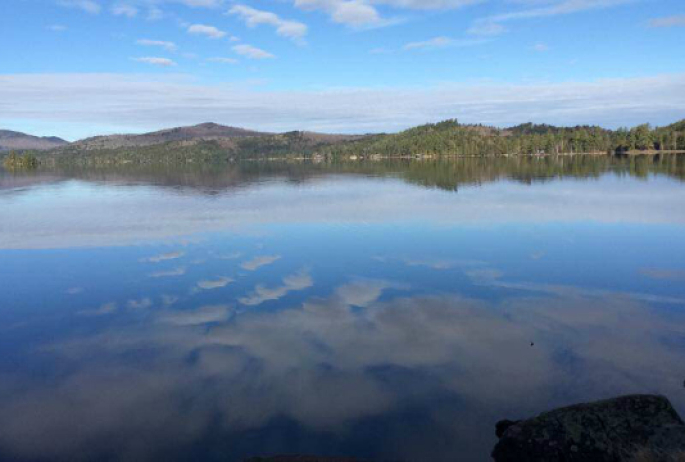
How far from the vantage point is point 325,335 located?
16312 mm

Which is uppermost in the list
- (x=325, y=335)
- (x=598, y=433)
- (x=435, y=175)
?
(x=435, y=175)

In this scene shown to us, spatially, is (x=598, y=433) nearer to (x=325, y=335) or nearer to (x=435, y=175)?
(x=325, y=335)

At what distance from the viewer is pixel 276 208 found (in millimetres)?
46938

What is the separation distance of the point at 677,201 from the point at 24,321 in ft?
163

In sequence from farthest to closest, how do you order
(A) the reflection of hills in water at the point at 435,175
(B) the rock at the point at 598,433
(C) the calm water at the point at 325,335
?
(A) the reflection of hills in water at the point at 435,175 < (C) the calm water at the point at 325,335 < (B) the rock at the point at 598,433

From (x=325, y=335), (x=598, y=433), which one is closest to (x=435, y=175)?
(x=325, y=335)

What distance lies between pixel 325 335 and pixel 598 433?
350 inches

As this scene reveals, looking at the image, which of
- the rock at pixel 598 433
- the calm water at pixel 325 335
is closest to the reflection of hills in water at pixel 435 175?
the calm water at pixel 325 335

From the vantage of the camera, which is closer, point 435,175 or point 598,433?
point 598,433

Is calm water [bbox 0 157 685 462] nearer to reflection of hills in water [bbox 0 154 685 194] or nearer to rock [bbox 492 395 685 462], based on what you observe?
rock [bbox 492 395 685 462]

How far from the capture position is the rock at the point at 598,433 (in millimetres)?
8773

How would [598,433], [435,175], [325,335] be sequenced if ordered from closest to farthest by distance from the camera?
[598,433]
[325,335]
[435,175]

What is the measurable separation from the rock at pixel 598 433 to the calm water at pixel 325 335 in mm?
919

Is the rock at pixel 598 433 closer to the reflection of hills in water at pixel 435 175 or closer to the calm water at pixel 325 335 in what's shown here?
the calm water at pixel 325 335
